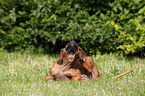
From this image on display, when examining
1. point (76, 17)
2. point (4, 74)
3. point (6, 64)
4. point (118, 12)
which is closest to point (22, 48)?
point (6, 64)

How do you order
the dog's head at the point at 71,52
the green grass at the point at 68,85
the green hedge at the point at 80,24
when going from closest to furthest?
the green grass at the point at 68,85
the dog's head at the point at 71,52
the green hedge at the point at 80,24

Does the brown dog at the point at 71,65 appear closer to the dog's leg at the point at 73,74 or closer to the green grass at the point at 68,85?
the dog's leg at the point at 73,74

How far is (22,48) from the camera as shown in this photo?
28.3ft

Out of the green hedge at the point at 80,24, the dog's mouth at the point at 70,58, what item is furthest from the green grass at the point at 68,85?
the green hedge at the point at 80,24

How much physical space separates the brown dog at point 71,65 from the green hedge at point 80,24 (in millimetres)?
2782

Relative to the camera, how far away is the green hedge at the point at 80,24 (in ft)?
23.5

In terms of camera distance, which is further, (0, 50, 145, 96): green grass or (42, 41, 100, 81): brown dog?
(42, 41, 100, 81): brown dog

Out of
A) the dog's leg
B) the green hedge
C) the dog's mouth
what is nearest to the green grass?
the dog's leg

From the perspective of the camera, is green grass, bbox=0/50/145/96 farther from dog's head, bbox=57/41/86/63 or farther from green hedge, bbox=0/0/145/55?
green hedge, bbox=0/0/145/55

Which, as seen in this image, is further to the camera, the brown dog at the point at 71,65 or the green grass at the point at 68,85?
the brown dog at the point at 71,65

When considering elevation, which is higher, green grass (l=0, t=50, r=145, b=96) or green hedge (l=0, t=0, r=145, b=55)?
green hedge (l=0, t=0, r=145, b=55)

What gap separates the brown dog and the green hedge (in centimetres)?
278

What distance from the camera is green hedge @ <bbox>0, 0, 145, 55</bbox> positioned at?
7.15 meters

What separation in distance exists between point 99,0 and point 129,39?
1975 mm
